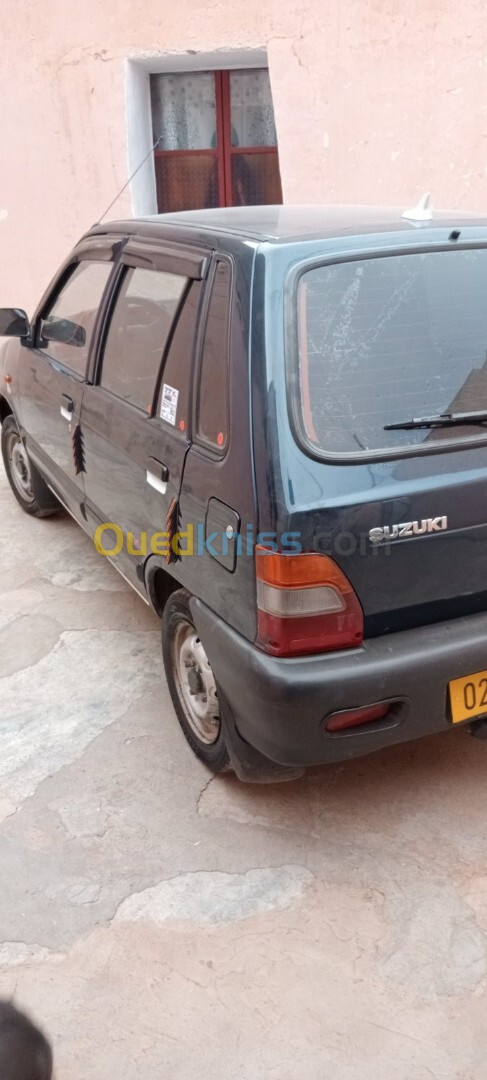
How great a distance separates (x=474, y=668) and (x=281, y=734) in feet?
1.81

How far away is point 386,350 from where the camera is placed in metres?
2.33

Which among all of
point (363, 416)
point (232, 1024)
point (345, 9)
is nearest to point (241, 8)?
point (345, 9)

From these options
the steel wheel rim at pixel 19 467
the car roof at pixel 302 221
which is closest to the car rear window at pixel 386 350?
the car roof at pixel 302 221

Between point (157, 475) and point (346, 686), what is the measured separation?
1010mm

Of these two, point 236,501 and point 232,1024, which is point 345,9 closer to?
point 236,501

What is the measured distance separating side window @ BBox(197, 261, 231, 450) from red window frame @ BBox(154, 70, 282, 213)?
5149mm

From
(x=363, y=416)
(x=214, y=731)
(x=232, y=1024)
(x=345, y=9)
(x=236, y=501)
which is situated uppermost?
(x=345, y=9)

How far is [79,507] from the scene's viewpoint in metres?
4.06

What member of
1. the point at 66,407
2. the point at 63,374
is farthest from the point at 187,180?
the point at 66,407

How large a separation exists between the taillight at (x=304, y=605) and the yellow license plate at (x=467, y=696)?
32 centimetres

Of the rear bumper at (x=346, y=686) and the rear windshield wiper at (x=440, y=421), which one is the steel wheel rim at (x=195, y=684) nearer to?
the rear bumper at (x=346, y=686)

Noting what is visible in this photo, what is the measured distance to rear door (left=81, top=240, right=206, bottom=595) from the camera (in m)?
2.75

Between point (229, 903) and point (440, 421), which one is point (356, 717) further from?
point (440, 421)

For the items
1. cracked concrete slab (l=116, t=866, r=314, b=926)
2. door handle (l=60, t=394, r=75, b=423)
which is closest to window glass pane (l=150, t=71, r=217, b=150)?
door handle (l=60, t=394, r=75, b=423)
